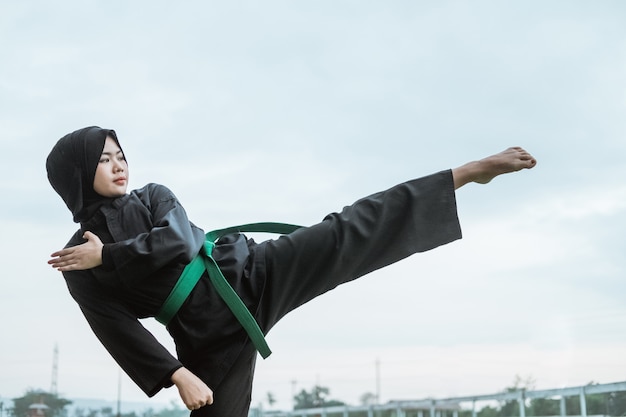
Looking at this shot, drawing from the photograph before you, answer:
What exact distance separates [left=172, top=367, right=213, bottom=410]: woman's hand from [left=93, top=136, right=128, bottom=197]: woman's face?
1.34 feet

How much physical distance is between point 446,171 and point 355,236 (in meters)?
0.22

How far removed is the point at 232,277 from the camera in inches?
62.0

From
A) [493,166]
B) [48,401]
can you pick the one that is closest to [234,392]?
[493,166]

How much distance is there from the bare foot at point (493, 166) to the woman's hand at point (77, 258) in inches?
27.9

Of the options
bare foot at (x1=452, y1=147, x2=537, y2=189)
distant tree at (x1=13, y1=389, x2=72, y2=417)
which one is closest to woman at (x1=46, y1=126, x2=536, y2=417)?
bare foot at (x1=452, y1=147, x2=537, y2=189)

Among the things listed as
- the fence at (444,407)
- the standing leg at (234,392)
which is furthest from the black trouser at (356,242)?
the fence at (444,407)

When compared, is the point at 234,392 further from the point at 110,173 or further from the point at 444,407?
the point at 444,407

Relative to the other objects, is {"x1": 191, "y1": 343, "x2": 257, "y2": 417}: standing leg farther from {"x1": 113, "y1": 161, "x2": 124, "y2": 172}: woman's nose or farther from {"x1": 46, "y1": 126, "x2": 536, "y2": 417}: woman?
{"x1": 113, "y1": 161, "x2": 124, "y2": 172}: woman's nose

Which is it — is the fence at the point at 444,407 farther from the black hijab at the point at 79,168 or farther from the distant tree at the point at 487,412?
the black hijab at the point at 79,168

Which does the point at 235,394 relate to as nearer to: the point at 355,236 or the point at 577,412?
the point at 355,236

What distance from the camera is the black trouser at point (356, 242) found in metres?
1.54

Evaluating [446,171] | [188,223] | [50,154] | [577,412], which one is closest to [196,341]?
[188,223]

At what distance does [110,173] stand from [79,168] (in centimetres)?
6

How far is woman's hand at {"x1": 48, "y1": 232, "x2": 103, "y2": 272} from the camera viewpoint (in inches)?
57.7
